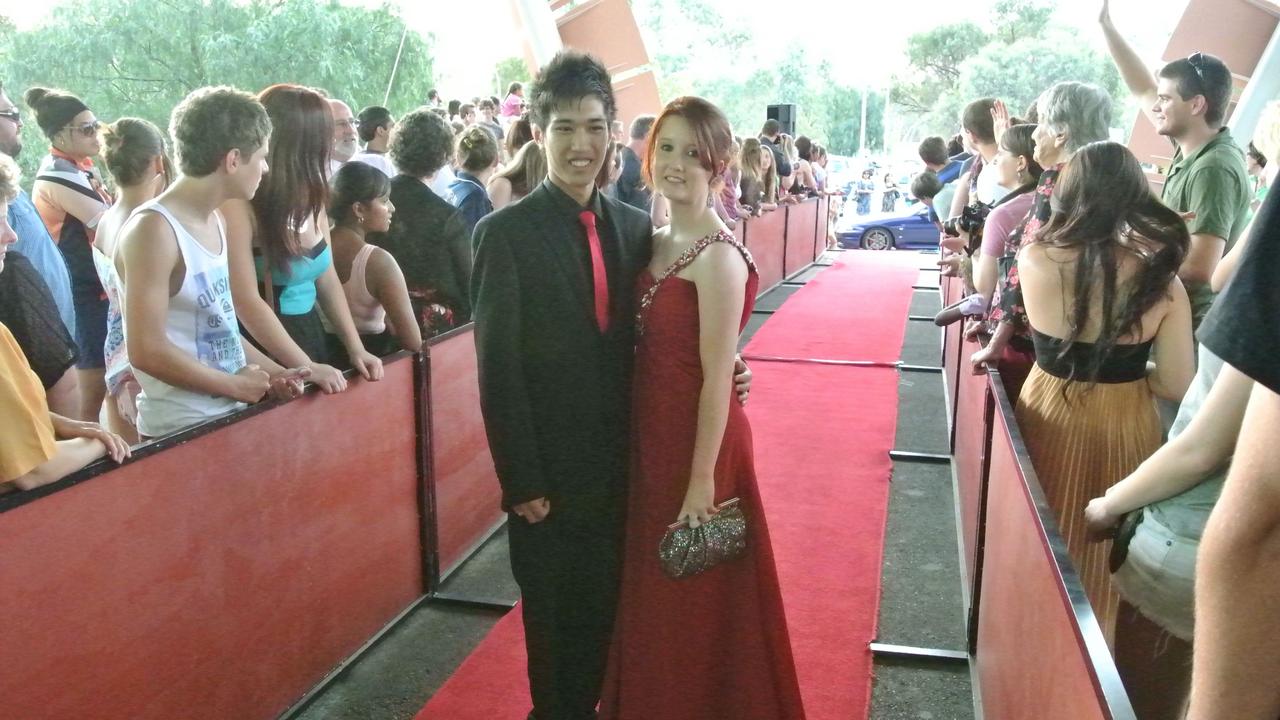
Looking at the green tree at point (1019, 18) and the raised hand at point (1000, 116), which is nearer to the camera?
the raised hand at point (1000, 116)

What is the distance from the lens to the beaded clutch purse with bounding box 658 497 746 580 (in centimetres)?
247

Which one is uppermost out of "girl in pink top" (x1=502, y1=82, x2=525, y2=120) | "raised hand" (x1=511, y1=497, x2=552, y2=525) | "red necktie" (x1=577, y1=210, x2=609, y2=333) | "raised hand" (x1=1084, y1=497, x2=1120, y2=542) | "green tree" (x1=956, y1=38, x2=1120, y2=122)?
"green tree" (x1=956, y1=38, x2=1120, y2=122)

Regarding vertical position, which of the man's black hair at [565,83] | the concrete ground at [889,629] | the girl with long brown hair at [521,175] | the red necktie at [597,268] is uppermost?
the man's black hair at [565,83]

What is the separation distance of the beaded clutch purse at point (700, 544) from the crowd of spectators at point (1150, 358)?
0.89m

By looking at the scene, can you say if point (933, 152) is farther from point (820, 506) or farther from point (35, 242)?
point (35, 242)

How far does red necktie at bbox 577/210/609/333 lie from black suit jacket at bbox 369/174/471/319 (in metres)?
1.98

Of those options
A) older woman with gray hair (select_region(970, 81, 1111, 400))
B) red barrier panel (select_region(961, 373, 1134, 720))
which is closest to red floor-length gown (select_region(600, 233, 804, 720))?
red barrier panel (select_region(961, 373, 1134, 720))

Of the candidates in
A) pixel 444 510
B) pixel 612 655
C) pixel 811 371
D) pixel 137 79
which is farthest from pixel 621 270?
pixel 137 79

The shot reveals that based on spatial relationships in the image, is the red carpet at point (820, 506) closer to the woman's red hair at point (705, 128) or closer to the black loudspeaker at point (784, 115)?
the woman's red hair at point (705, 128)

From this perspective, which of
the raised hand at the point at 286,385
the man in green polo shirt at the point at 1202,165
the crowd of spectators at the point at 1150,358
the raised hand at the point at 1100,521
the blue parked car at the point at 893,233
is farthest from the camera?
the blue parked car at the point at 893,233

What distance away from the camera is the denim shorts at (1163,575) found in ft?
6.40

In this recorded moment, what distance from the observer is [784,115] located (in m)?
16.0

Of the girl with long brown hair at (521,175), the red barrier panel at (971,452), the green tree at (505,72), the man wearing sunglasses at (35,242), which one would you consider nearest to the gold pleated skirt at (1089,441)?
the red barrier panel at (971,452)

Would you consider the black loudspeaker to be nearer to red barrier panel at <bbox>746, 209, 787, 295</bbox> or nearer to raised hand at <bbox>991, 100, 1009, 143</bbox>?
red barrier panel at <bbox>746, 209, 787, 295</bbox>
